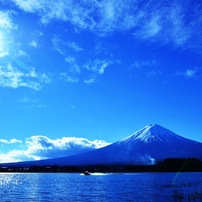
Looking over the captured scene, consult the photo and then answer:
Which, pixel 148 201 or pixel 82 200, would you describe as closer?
pixel 148 201

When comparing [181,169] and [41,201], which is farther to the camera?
[181,169]

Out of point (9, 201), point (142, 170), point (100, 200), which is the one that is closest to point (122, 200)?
point (100, 200)

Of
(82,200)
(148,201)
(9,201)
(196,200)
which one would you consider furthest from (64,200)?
(196,200)

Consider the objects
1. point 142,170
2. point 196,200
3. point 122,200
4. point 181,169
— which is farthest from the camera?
point 142,170

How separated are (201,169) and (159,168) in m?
18.4

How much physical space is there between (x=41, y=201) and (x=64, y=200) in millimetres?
2820

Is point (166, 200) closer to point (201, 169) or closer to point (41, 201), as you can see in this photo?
point (41, 201)

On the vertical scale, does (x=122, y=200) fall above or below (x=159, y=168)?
below

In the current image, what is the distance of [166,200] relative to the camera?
38.6 metres

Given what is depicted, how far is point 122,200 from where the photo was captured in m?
40.5

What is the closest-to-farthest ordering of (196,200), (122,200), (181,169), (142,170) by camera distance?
1. (196,200)
2. (122,200)
3. (181,169)
4. (142,170)

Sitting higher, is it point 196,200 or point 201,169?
point 201,169

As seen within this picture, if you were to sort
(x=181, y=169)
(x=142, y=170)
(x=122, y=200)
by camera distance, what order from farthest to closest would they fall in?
(x=142, y=170), (x=181, y=169), (x=122, y=200)

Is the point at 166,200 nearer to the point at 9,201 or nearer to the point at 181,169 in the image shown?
the point at 9,201
